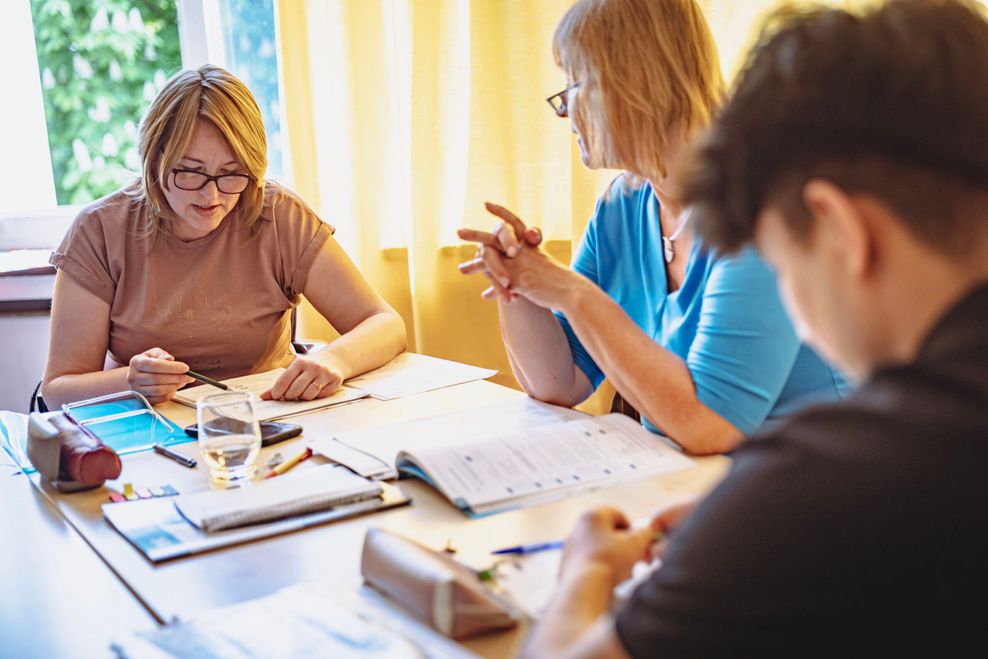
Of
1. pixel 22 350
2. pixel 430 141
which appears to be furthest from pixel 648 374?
pixel 22 350

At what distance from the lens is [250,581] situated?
3.38 ft

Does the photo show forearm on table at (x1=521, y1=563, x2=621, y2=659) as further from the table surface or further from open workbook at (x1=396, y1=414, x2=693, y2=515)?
open workbook at (x1=396, y1=414, x2=693, y2=515)

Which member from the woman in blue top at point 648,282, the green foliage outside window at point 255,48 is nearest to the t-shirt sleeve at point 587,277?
the woman in blue top at point 648,282

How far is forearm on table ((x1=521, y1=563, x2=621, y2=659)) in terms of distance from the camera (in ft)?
2.34

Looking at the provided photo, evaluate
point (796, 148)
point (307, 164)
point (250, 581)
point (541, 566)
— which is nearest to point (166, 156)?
point (307, 164)

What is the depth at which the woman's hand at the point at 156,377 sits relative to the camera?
1748 mm

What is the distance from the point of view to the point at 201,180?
6.68ft

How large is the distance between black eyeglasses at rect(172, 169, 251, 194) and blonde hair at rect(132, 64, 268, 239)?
0.02 m

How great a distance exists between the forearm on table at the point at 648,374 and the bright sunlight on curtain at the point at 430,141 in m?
1.21

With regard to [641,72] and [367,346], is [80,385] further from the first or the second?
[641,72]

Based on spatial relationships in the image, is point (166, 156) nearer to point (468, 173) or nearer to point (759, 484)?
point (468, 173)

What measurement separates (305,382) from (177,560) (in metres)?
0.65

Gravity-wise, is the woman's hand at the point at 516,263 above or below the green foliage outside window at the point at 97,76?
below

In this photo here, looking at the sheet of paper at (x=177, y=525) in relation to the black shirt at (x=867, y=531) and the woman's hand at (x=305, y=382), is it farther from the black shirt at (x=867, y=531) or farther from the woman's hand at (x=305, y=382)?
the black shirt at (x=867, y=531)
